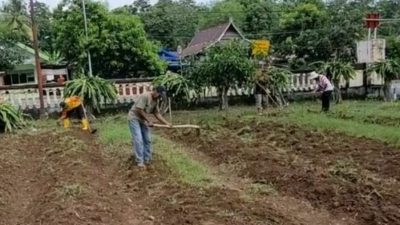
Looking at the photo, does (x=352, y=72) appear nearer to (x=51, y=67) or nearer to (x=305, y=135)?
(x=305, y=135)

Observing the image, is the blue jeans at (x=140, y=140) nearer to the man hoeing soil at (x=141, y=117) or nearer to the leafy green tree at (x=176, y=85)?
the man hoeing soil at (x=141, y=117)

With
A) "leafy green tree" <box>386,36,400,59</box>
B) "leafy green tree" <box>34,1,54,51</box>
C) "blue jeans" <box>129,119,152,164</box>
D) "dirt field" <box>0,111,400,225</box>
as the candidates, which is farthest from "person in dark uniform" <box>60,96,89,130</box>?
"leafy green tree" <box>34,1,54,51</box>

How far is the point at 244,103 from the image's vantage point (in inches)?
837

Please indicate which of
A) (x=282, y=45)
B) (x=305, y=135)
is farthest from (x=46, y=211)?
(x=282, y=45)

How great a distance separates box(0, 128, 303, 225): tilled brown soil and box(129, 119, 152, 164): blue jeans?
0.24 meters

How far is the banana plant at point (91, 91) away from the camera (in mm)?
17922

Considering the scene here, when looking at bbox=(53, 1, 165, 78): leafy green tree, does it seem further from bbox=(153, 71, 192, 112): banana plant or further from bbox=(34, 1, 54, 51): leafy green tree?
bbox=(34, 1, 54, 51): leafy green tree

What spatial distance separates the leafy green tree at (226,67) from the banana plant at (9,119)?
19.9 ft

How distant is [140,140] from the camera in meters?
9.43

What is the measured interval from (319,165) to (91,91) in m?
10.4

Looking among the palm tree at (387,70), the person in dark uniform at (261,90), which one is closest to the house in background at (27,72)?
the person in dark uniform at (261,90)

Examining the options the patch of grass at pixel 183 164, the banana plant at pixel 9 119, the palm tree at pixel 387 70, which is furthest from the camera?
the palm tree at pixel 387 70

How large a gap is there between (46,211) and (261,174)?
3208 millimetres

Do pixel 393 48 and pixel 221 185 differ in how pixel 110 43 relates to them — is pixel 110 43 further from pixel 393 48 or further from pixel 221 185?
pixel 221 185
